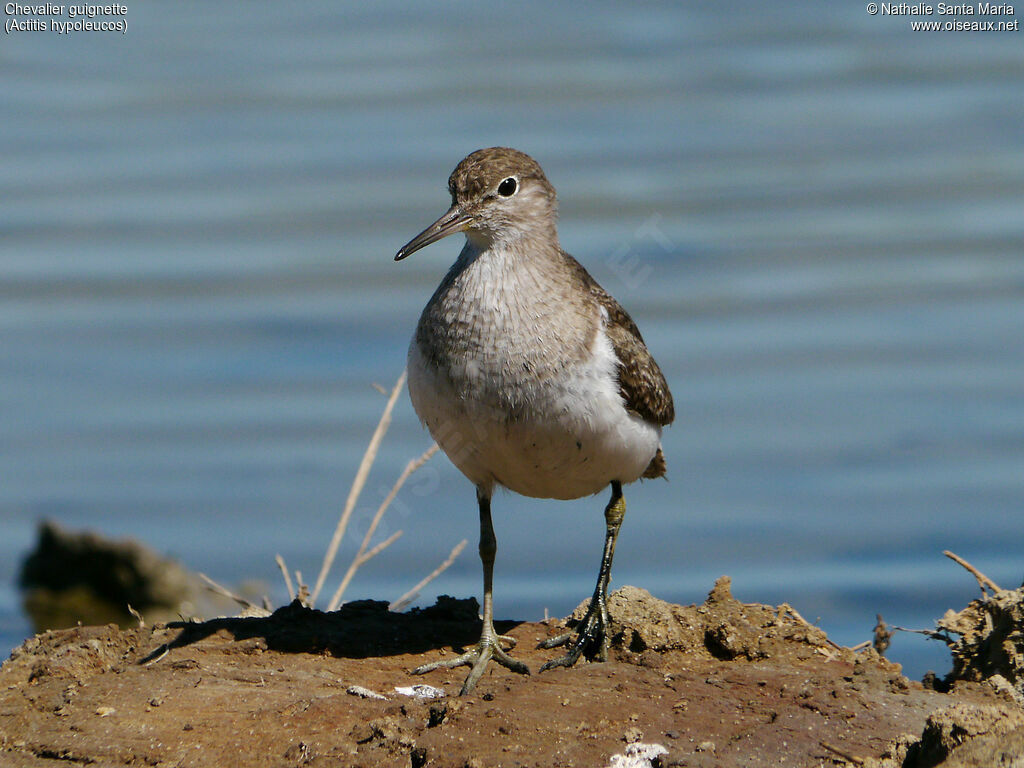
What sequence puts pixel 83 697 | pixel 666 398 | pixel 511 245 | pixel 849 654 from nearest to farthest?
pixel 83 697 → pixel 849 654 → pixel 511 245 → pixel 666 398

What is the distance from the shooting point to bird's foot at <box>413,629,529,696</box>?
6.21 meters

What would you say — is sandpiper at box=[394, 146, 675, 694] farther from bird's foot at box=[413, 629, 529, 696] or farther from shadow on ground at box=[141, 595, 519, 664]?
shadow on ground at box=[141, 595, 519, 664]

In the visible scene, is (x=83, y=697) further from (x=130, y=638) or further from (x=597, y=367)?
(x=597, y=367)

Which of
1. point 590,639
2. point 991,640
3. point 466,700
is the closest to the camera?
point 466,700

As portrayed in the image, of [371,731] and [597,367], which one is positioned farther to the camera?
[597,367]

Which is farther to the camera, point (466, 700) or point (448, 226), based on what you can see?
point (448, 226)

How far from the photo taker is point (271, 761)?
5121mm

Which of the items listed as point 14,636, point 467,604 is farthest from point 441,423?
point 14,636

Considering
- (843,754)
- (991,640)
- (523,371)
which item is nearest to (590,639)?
(523,371)

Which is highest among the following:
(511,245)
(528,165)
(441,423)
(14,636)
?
(528,165)

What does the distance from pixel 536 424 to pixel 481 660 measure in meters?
1.19

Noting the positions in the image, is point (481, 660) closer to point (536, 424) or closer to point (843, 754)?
point (536, 424)

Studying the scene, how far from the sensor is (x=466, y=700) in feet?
18.3

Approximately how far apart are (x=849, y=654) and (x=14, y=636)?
5914 millimetres
